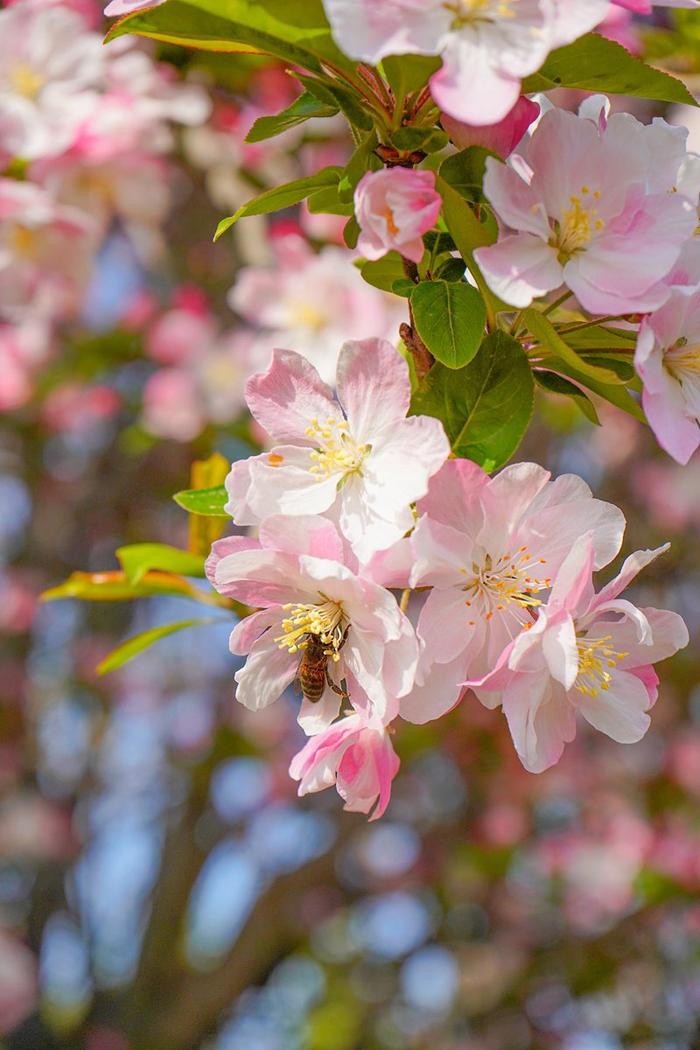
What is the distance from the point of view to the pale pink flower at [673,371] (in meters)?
0.58

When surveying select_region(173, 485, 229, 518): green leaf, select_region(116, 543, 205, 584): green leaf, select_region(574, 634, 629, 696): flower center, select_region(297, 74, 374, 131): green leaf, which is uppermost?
select_region(297, 74, 374, 131): green leaf

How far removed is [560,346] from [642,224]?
81 millimetres

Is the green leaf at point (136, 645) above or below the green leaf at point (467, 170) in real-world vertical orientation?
below

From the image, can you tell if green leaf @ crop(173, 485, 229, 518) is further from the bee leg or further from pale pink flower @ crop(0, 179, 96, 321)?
pale pink flower @ crop(0, 179, 96, 321)

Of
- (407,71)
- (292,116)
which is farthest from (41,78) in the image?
(407,71)

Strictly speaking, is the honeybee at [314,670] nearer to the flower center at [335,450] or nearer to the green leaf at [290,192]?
the flower center at [335,450]

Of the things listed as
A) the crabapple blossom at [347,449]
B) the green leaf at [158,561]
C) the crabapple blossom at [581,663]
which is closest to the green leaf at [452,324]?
the crabapple blossom at [347,449]

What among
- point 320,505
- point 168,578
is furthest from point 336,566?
point 168,578

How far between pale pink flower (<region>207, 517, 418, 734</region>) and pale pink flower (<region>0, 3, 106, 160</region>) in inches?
38.4

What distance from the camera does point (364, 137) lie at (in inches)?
23.8

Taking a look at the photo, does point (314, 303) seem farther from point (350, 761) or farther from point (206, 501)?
point (350, 761)

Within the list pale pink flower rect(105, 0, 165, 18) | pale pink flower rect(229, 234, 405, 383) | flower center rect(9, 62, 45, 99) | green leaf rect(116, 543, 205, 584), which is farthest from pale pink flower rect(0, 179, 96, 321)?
pale pink flower rect(105, 0, 165, 18)

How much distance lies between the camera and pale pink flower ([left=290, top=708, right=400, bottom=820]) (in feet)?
2.05

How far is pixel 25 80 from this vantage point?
1428mm
